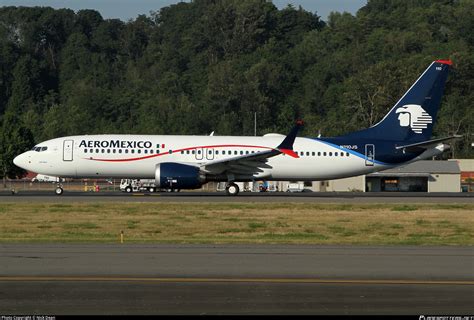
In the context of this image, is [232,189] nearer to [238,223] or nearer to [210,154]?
[210,154]

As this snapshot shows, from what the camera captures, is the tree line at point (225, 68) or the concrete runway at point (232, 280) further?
the tree line at point (225, 68)

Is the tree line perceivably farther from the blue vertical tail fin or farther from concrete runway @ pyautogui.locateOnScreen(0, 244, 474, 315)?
concrete runway @ pyautogui.locateOnScreen(0, 244, 474, 315)

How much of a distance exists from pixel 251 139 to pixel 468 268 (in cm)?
3382

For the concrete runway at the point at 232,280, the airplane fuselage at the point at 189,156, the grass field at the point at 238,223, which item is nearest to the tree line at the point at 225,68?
the airplane fuselage at the point at 189,156

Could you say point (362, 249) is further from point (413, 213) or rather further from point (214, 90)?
point (214, 90)

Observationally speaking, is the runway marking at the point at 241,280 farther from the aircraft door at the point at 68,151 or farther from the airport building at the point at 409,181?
the airport building at the point at 409,181

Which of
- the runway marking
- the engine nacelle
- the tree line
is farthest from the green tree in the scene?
the runway marking

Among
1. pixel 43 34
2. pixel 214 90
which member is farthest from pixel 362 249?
pixel 43 34

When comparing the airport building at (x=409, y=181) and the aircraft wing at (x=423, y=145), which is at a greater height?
the aircraft wing at (x=423, y=145)

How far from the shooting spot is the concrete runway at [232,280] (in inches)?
707

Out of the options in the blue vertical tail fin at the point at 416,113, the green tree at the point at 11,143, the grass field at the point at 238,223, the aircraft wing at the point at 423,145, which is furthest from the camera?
the green tree at the point at 11,143

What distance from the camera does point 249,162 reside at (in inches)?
2144

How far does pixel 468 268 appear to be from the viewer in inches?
910

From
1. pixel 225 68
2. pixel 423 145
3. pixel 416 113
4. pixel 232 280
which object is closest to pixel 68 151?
pixel 423 145
